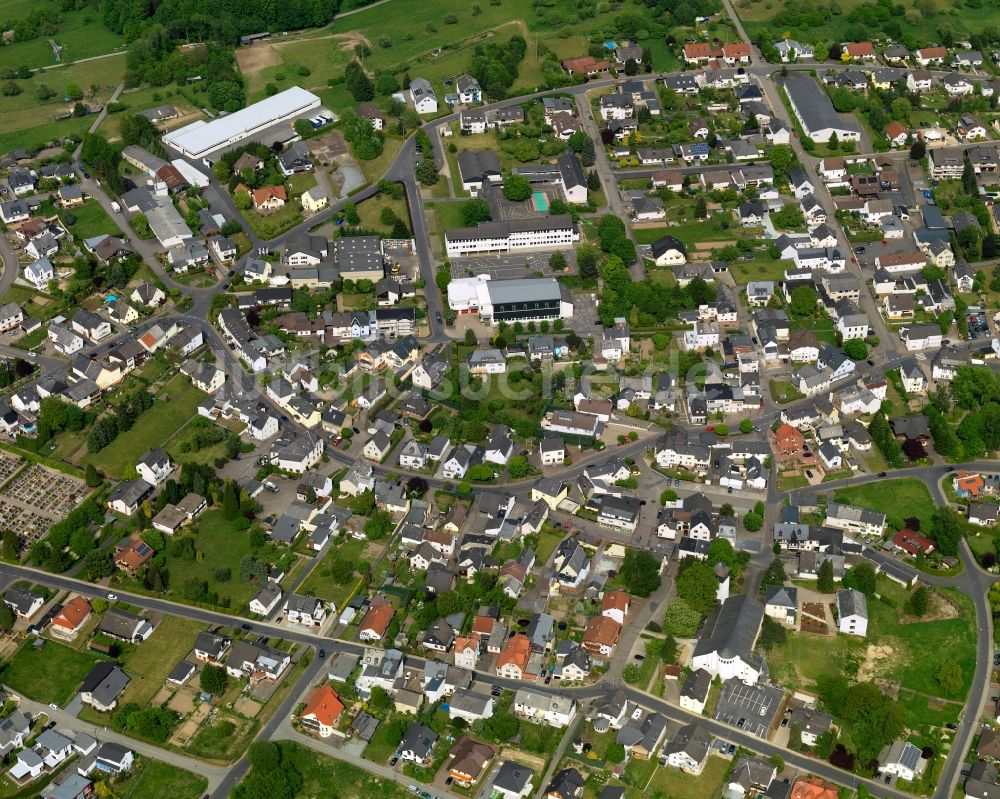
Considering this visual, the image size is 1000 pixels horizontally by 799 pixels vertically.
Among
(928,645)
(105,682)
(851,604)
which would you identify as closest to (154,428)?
(105,682)

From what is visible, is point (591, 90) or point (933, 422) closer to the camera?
point (933, 422)

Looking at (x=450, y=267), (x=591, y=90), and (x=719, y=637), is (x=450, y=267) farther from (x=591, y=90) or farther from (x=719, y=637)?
(x=719, y=637)

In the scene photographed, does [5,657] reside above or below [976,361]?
above

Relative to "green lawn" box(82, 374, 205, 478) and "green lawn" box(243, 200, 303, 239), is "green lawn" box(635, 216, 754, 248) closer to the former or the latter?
"green lawn" box(243, 200, 303, 239)

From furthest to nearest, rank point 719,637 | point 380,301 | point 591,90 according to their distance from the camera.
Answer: point 591,90 < point 380,301 < point 719,637

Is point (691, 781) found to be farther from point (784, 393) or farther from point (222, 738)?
point (784, 393)

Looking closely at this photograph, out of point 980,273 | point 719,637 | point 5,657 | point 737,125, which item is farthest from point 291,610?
point 737,125

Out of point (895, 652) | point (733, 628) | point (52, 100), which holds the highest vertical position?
point (52, 100)
